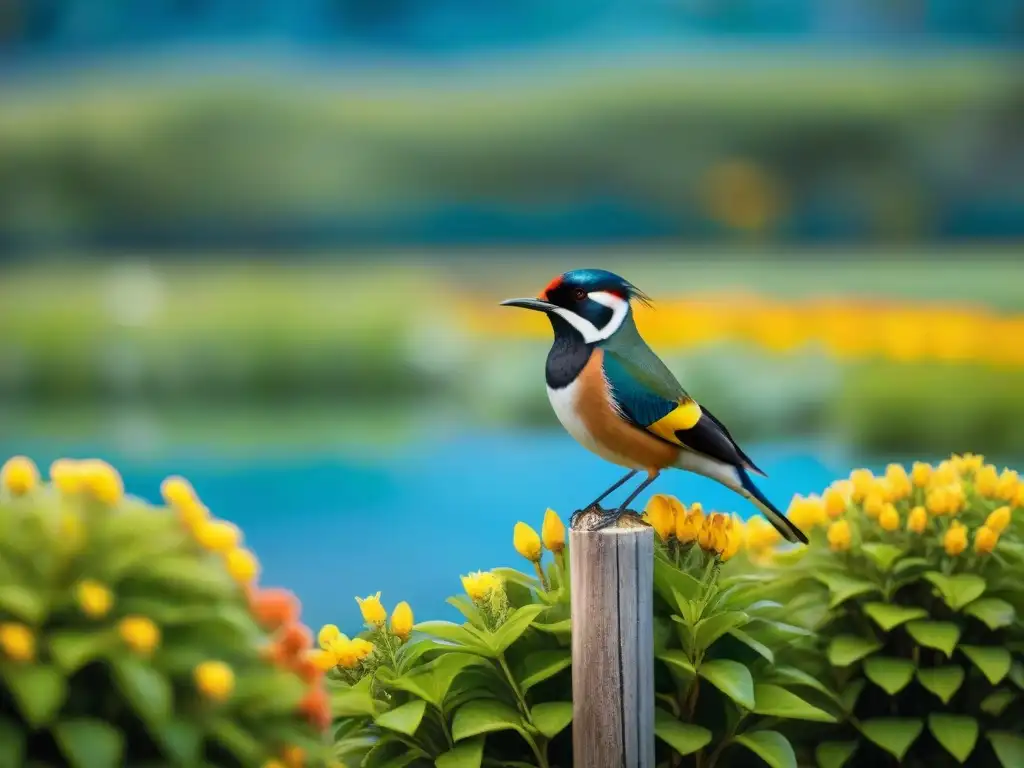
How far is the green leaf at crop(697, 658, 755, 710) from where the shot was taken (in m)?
2.09

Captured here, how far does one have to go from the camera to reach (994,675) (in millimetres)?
2354

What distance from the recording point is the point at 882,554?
2.48 m

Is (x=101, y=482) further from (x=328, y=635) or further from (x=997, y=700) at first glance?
(x=997, y=700)

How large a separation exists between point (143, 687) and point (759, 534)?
5.61ft

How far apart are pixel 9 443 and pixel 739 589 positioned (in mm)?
3028

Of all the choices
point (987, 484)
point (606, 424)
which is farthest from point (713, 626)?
point (987, 484)

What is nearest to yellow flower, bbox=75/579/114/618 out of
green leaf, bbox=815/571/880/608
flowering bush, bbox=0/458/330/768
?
flowering bush, bbox=0/458/330/768

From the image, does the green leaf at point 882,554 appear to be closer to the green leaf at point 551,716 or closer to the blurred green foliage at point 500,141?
the green leaf at point 551,716

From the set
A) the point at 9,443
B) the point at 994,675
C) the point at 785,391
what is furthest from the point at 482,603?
the point at 9,443

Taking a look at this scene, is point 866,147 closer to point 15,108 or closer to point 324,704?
point 15,108

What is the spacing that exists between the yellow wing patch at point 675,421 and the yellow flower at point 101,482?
40.0 inches

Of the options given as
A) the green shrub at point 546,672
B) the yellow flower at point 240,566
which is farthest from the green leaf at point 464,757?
the yellow flower at point 240,566

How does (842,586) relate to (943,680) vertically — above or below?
above

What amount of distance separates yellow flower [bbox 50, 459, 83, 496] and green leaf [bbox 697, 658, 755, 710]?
1185 mm
